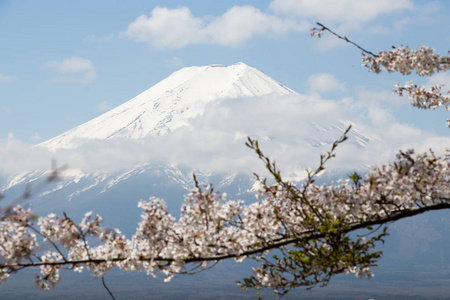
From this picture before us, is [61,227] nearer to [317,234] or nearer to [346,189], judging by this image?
[317,234]

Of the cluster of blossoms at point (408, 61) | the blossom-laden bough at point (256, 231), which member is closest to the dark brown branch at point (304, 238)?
the blossom-laden bough at point (256, 231)

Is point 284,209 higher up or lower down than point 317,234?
higher up

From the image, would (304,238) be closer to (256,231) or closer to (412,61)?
(256,231)

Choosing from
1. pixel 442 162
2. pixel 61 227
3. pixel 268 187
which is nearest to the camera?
pixel 442 162

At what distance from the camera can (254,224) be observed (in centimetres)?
663

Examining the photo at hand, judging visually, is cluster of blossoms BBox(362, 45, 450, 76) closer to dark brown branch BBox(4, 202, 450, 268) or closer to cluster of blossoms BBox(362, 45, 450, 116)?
cluster of blossoms BBox(362, 45, 450, 116)

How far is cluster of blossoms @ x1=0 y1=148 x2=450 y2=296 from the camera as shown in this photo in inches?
219

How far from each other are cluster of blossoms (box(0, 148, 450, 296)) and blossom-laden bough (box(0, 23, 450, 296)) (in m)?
0.01

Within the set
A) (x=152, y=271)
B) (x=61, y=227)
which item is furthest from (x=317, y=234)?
(x=61, y=227)

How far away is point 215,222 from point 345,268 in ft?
5.86

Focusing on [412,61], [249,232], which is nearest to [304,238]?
[249,232]

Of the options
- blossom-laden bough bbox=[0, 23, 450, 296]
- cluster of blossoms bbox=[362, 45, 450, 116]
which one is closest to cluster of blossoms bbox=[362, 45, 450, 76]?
cluster of blossoms bbox=[362, 45, 450, 116]

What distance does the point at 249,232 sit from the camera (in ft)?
20.5

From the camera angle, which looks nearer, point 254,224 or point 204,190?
point 204,190
